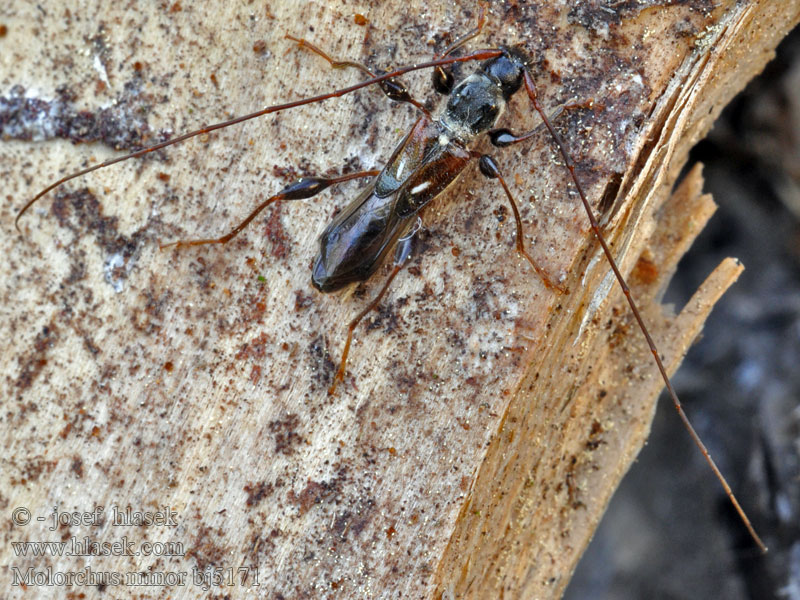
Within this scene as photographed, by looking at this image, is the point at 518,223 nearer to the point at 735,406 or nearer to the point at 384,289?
the point at 384,289

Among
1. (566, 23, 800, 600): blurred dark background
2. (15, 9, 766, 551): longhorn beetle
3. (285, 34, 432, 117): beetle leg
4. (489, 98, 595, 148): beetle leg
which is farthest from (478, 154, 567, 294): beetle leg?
(566, 23, 800, 600): blurred dark background

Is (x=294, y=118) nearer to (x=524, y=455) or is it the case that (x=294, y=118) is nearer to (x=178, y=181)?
(x=178, y=181)

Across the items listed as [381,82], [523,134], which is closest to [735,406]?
[523,134]

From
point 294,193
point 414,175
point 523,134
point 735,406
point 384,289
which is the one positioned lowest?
point 735,406

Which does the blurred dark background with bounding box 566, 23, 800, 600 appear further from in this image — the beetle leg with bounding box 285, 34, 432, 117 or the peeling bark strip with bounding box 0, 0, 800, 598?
the beetle leg with bounding box 285, 34, 432, 117

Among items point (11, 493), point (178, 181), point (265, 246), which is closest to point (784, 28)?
point (265, 246)

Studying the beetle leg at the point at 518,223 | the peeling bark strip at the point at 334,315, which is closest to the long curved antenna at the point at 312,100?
the peeling bark strip at the point at 334,315
